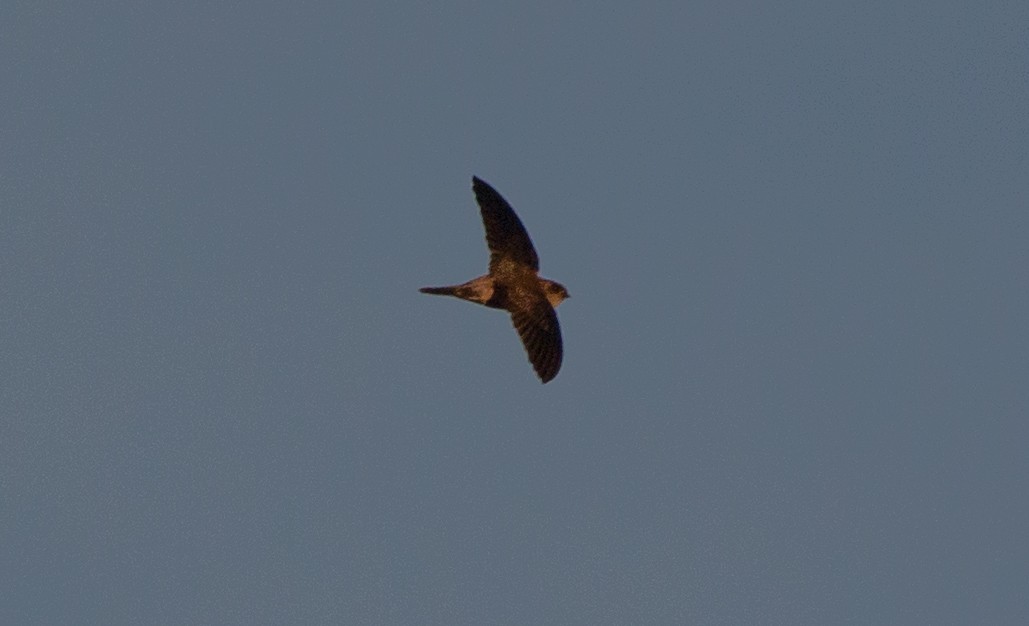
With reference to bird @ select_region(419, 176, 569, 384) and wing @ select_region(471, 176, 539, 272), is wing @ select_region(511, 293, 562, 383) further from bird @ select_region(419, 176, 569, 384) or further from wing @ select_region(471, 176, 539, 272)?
wing @ select_region(471, 176, 539, 272)

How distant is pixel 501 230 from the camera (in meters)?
22.5

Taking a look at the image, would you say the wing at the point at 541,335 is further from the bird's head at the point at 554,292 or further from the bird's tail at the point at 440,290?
the bird's tail at the point at 440,290

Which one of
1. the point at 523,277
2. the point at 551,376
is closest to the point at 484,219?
the point at 523,277

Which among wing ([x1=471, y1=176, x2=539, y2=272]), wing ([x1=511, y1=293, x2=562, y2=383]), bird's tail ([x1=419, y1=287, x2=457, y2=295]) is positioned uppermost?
wing ([x1=471, y1=176, x2=539, y2=272])

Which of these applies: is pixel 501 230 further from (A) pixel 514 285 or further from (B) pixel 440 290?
(B) pixel 440 290

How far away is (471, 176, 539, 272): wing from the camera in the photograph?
22.2m

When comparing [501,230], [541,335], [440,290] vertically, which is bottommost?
[541,335]

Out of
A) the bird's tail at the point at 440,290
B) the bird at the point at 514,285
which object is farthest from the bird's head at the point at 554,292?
the bird's tail at the point at 440,290

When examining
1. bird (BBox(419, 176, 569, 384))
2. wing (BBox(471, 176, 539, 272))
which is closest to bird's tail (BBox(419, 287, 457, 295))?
bird (BBox(419, 176, 569, 384))

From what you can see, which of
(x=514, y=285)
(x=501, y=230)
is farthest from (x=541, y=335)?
(x=501, y=230)

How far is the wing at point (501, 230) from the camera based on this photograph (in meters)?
22.2

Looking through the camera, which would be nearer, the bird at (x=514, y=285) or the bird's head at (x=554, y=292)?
the bird at (x=514, y=285)

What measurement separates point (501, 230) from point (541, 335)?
5.53 feet

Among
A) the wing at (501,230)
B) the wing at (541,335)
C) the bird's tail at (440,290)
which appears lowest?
the wing at (541,335)
